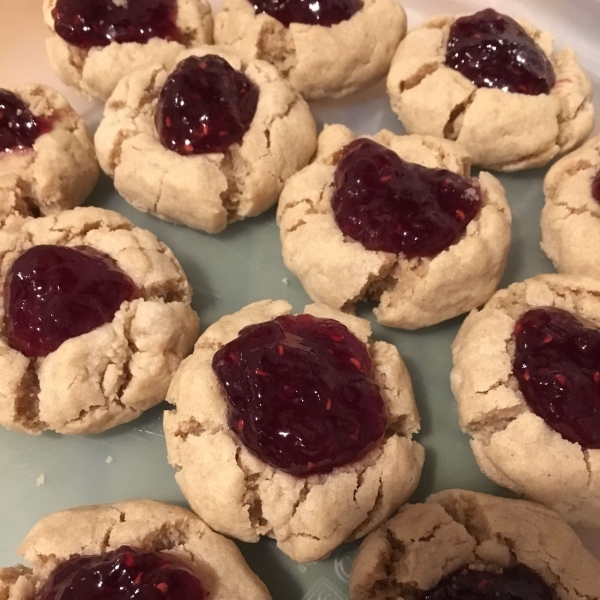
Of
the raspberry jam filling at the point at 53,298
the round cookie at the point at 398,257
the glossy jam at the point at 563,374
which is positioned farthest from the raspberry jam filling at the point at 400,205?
the raspberry jam filling at the point at 53,298

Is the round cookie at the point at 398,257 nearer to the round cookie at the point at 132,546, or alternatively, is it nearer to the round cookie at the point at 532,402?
the round cookie at the point at 532,402

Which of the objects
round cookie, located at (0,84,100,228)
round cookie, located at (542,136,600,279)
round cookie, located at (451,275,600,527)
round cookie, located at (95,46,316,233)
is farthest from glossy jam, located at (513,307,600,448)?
round cookie, located at (0,84,100,228)

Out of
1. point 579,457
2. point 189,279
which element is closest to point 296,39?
point 189,279

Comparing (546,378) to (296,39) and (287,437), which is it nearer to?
(287,437)

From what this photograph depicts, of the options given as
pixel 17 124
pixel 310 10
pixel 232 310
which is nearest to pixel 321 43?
pixel 310 10

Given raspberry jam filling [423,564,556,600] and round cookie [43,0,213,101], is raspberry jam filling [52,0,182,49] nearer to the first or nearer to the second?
round cookie [43,0,213,101]
